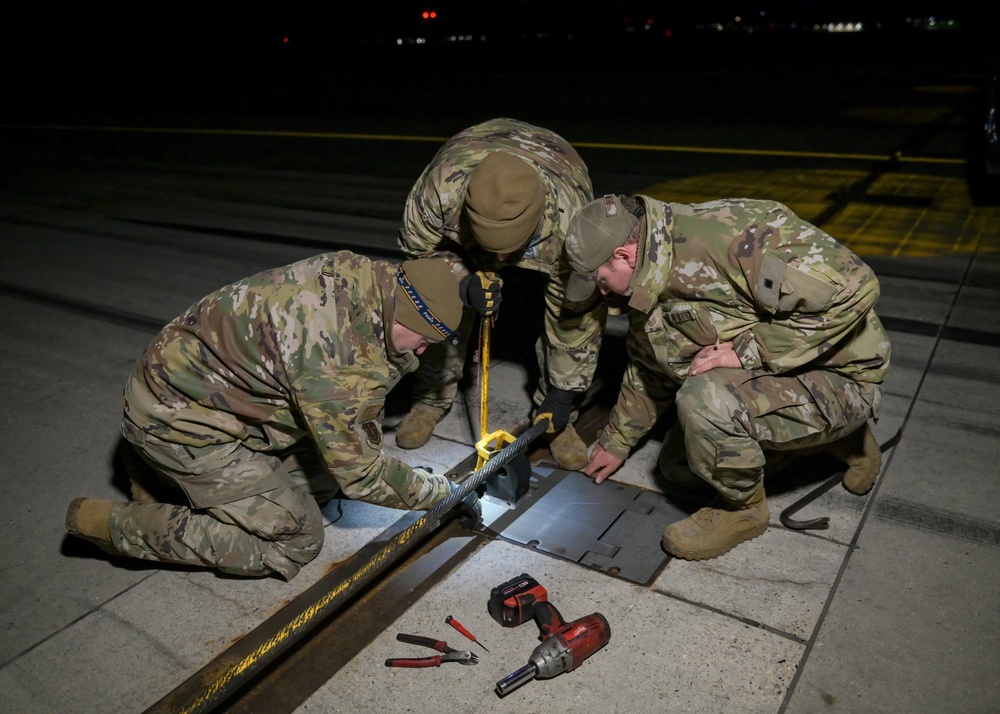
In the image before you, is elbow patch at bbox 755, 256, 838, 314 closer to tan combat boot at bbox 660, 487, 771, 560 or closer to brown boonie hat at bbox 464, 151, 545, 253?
tan combat boot at bbox 660, 487, 771, 560

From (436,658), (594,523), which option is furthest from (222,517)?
(594,523)

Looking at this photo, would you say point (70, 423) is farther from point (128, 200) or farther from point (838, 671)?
point (128, 200)

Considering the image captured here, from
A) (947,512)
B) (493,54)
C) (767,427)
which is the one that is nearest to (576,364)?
(767,427)

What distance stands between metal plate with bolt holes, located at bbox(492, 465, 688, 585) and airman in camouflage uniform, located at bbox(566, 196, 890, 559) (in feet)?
0.52

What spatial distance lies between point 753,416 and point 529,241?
3.81ft

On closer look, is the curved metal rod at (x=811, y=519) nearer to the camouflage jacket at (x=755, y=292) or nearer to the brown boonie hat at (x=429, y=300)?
the camouflage jacket at (x=755, y=292)

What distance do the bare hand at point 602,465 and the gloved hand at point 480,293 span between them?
1120 millimetres

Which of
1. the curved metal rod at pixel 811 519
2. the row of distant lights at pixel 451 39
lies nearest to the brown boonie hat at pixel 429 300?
the curved metal rod at pixel 811 519

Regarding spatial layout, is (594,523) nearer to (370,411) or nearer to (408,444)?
(408,444)

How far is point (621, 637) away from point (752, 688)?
17.7 inches

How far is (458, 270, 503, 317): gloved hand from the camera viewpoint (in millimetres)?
2955

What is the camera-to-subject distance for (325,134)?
1312 centimetres

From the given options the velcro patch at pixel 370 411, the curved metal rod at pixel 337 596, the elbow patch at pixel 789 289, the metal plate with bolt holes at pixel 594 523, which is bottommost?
the metal plate with bolt holes at pixel 594 523

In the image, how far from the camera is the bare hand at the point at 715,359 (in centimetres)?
318
